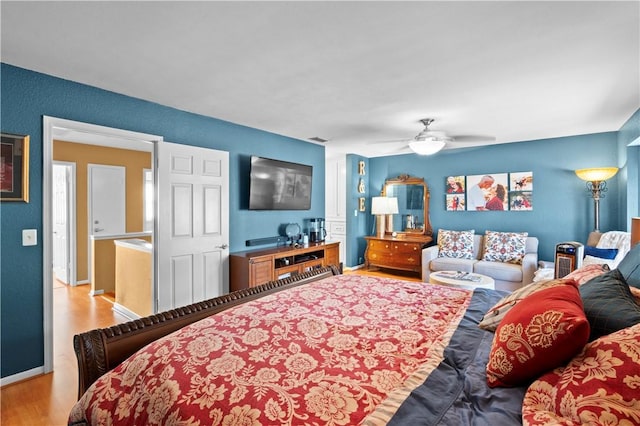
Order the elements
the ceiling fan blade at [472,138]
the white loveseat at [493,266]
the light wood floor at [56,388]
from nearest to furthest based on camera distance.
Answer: the light wood floor at [56,388] → the white loveseat at [493,266] → the ceiling fan blade at [472,138]

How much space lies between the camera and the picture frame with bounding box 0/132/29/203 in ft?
7.78

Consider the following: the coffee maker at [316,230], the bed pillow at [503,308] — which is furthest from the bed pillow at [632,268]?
the coffee maker at [316,230]

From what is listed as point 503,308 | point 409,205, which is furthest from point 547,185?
point 503,308

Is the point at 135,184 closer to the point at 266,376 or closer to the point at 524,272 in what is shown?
the point at 266,376

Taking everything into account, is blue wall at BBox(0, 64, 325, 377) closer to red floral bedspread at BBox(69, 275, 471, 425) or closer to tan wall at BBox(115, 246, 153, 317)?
tan wall at BBox(115, 246, 153, 317)

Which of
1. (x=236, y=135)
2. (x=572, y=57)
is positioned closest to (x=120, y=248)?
(x=236, y=135)

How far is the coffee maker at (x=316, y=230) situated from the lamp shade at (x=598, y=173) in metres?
3.67

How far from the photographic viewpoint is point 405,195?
633cm

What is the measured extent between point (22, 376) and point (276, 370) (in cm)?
263

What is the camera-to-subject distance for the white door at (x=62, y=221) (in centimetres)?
521

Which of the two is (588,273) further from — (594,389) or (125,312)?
(125,312)

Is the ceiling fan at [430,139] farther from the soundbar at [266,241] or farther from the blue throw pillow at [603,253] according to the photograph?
the soundbar at [266,241]

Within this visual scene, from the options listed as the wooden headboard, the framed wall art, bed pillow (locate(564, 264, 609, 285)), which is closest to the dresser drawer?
the framed wall art

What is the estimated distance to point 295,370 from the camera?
112 centimetres
